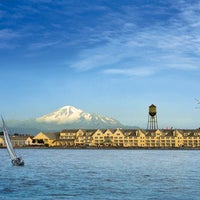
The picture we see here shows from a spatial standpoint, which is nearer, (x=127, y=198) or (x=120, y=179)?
(x=127, y=198)

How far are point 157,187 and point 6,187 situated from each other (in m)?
13.3

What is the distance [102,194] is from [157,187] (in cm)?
641

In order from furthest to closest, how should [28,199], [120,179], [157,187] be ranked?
[120,179]
[157,187]
[28,199]

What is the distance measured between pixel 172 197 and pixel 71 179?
653 inches

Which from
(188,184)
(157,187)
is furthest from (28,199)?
(188,184)

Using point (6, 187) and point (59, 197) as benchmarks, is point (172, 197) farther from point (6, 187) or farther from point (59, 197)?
point (6, 187)

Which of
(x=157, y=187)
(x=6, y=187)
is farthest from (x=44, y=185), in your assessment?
(x=157, y=187)

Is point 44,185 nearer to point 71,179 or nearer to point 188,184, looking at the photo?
point 71,179

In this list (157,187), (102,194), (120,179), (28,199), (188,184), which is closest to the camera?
(28,199)

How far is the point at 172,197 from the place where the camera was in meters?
38.5

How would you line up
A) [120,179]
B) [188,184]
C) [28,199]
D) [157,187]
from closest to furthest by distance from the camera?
[28,199] → [157,187] → [188,184] → [120,179]

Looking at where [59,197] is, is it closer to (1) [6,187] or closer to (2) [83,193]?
(2) [83,193]

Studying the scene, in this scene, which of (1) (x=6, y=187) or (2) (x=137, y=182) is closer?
(1) (x=6, y=187)

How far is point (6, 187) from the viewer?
45312 mm
